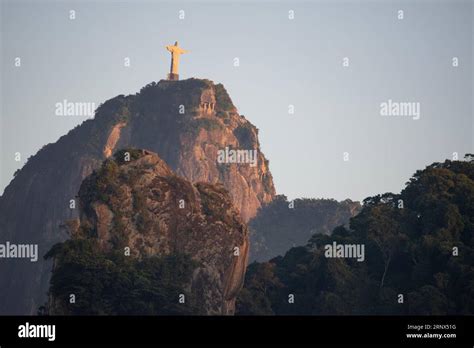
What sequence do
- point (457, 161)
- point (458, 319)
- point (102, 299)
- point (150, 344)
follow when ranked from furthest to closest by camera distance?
point (457, 161)
point (102, 299)
point (458, 319)
point (150, 344)

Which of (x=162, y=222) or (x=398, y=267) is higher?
(x=162, y=222)

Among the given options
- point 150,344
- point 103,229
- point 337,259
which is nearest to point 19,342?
point 150,344

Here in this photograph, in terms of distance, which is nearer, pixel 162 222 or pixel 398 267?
pixel 162 222

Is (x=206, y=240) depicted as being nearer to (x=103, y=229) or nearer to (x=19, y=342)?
(x=103, y=229)

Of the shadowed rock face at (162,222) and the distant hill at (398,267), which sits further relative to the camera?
the shadowed rock face at (162,222)
